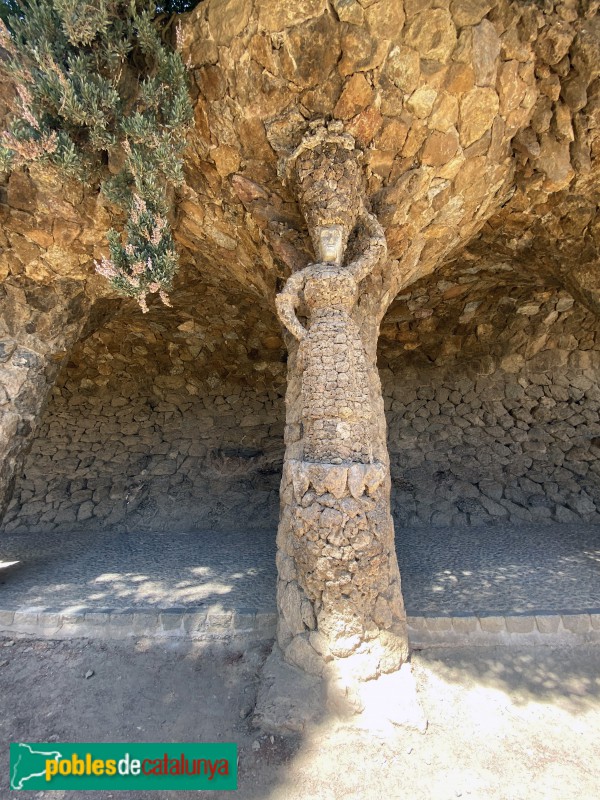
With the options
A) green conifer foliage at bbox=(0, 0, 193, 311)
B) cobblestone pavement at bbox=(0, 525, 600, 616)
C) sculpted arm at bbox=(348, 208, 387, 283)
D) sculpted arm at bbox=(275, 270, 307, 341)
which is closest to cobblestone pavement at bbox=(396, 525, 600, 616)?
cobblestone pavement at bbox=(0, 525, 600, 616)

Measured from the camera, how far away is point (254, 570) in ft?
13.2

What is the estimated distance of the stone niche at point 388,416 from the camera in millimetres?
5492

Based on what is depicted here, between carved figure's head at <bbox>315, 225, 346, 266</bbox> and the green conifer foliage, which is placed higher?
the green conifer foliage

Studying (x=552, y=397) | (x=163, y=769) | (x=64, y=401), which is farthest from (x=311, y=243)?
(x=64, y=401)

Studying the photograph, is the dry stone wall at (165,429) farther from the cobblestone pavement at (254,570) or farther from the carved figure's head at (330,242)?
the carved figure's head at (330,242)

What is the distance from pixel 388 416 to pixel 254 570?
328cm

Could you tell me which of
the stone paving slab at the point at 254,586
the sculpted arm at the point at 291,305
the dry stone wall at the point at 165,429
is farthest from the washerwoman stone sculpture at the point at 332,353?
the dry stone wall at the point at 165,429

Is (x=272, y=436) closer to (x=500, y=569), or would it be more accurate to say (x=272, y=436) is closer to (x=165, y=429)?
(x=165, y=429)

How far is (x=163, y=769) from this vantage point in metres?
2.01

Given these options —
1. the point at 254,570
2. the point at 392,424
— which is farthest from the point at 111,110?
the point at 392,424

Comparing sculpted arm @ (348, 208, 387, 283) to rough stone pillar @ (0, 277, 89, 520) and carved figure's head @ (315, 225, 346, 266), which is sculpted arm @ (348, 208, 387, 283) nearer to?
carved figure's head @ (315, 225, 346, 266)

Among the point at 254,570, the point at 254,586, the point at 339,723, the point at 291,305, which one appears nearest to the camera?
the point at 339,723

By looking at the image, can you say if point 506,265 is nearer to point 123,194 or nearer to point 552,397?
point 552,397

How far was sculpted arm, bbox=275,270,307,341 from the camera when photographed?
9.09ft
